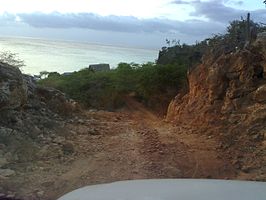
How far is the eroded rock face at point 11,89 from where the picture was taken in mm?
7816

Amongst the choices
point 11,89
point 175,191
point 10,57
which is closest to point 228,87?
point 11,89

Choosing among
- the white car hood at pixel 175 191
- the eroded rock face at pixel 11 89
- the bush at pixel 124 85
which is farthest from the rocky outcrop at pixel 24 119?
the bush at pixel 124 85

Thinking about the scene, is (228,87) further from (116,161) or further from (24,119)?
(24,119)

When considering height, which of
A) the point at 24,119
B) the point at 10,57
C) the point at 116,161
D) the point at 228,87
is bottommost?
the point at 116,161

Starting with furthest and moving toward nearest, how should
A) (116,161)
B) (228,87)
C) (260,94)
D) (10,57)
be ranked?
1. (10,57)
2. (228,87)
3. (260,94)
4. (116,161)

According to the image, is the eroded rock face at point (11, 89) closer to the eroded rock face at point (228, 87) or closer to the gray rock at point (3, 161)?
the gray rock at point (3, 161)

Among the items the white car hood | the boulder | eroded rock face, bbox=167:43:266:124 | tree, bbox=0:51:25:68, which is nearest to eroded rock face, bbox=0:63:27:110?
eroded rock face, bbox=167:43:266:124

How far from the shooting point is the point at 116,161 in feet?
22.4

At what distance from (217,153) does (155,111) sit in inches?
288

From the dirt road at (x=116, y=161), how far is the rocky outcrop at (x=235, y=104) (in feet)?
1.00

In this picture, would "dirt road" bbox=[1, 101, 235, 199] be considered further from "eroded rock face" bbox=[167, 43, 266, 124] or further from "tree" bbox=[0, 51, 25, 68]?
"tree" bbox=[0, 51, 25, 68]

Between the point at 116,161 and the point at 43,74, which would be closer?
the point at 116,161

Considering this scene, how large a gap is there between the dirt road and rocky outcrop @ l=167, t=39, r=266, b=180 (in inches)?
12.0

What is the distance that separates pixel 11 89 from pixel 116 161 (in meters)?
2.30
